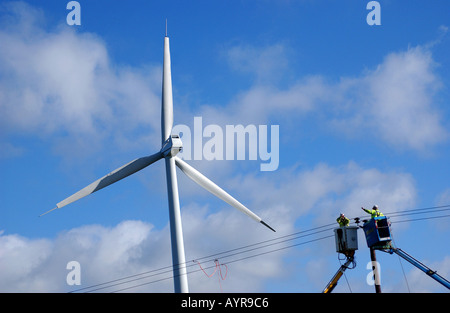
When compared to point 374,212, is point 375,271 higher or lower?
lower

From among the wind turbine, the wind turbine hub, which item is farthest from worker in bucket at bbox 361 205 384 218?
the wind turbine hub

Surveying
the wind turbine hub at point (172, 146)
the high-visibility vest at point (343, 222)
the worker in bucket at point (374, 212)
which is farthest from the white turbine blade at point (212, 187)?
the worker in bucket at point (374, 212)

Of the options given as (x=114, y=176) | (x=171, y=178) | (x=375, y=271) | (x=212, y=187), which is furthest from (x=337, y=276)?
(x=114, y=176)

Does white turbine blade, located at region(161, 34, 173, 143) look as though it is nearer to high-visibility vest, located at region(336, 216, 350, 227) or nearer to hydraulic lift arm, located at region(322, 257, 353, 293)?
high-visibility vest, located at region(336, 216, 350, 227)

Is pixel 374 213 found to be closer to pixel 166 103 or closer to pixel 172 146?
pixel 172 146

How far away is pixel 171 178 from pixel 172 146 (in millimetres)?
2670

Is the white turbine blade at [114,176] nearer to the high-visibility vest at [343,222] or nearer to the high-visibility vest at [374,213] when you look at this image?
the high-visibility vest at [343,222]

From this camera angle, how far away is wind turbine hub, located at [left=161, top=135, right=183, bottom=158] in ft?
146

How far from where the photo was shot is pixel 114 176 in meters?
45.4

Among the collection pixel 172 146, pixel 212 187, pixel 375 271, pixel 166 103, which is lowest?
pixel 375 271

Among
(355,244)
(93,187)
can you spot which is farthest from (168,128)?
(355,244)
